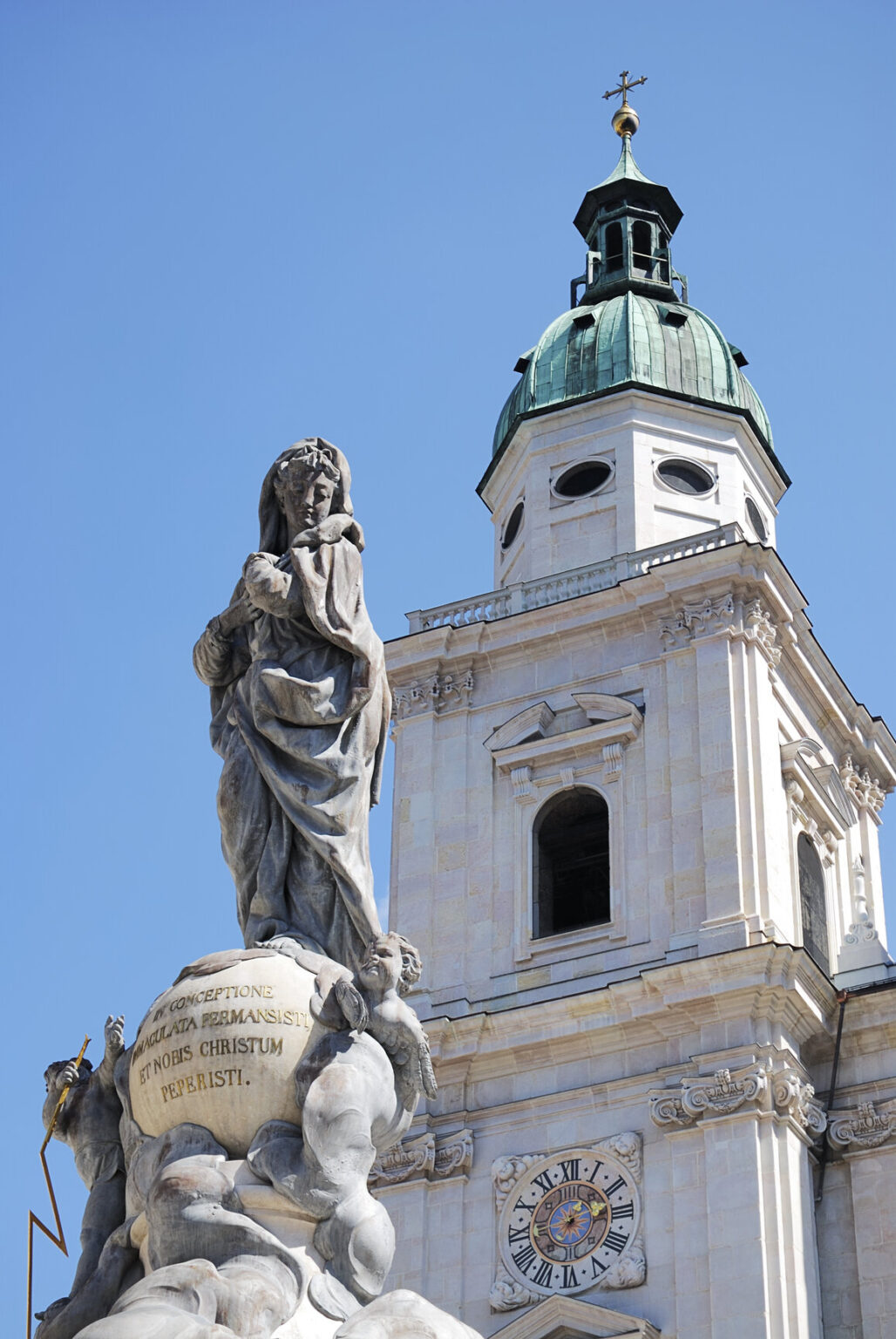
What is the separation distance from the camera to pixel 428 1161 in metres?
33.9

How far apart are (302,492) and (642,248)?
40.4 meters

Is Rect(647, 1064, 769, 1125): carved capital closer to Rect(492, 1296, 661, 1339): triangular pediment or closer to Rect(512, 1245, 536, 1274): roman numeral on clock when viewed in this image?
Rect(512, 1245, 536, 1274): roman numeral on clock

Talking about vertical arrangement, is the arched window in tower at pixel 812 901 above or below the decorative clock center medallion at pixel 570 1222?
above

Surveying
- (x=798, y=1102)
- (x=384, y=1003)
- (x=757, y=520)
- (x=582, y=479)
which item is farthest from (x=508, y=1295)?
(x=384, y=1003)

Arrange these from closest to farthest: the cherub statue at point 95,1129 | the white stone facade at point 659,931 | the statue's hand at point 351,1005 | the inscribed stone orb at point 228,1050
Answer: the inscribed stone orb at point 228,1050
the statue's hand at point 351,1005
the cherub statue at point 95,1129
the white stone facade at point 659,931

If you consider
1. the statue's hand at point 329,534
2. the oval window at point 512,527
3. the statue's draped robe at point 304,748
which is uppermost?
the oval window at point 512,527

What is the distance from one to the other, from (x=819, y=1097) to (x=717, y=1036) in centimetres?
184

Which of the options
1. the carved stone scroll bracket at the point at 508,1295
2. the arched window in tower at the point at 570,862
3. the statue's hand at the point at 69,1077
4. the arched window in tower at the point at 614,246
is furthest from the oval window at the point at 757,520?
the statue's hand at the point at 69,1077

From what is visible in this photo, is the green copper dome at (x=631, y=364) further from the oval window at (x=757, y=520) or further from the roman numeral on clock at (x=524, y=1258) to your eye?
the roman numeral on clock at (x=524, y=1258)

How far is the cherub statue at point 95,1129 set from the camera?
9.60 meters

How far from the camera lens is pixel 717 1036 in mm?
33000

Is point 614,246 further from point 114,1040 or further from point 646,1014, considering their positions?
point 114,1040

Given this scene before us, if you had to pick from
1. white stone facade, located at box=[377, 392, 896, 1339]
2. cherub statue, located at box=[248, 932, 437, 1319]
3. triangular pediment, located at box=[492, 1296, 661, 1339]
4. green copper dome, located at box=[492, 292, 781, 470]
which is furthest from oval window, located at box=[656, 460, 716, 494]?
cherub statue, located at box=[248, 932, 437, 1319]

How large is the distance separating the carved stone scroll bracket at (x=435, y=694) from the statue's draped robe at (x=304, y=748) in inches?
1108
